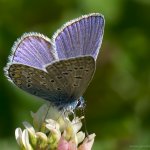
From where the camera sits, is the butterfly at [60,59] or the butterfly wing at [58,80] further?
the butterfly wing at [58,80]

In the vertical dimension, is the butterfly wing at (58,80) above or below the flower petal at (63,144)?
above

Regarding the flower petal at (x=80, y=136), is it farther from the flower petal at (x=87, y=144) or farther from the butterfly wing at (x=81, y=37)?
the butterfly wing at (x=81, y=37)

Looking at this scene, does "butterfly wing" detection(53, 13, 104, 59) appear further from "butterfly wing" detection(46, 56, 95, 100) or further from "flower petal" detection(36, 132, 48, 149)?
"flower petal" detection(36, 132, 48, 149)

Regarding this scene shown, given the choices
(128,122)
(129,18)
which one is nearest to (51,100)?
(128,122)

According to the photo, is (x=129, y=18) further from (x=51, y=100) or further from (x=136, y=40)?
(x=51, y=100)

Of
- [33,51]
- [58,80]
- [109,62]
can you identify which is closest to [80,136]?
[58,80]

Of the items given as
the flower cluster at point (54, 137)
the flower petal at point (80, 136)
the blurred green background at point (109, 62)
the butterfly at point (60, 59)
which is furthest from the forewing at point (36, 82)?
the blurred green background at point (109, 62)
